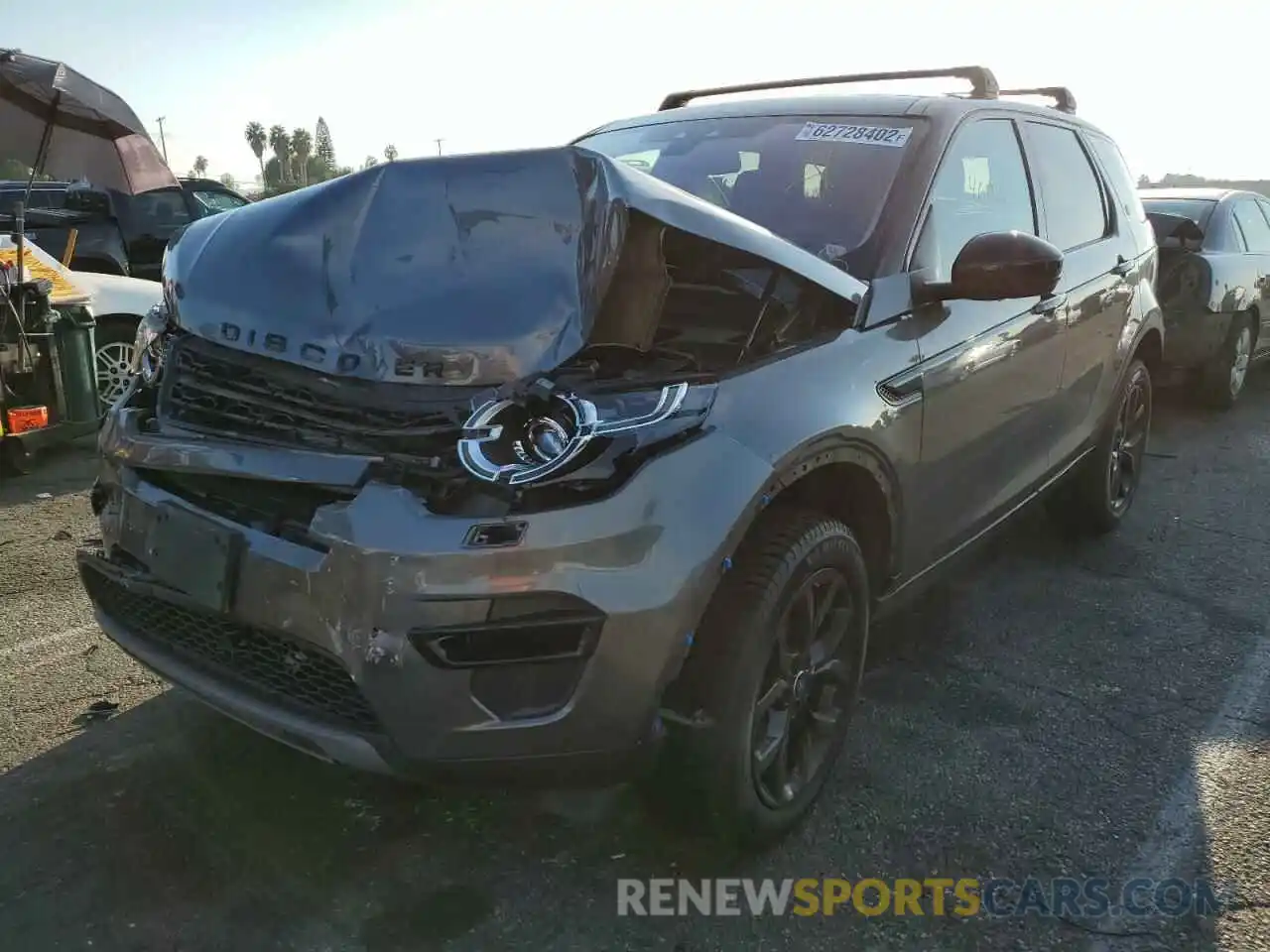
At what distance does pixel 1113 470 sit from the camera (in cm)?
470

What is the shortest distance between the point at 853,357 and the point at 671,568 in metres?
0.87

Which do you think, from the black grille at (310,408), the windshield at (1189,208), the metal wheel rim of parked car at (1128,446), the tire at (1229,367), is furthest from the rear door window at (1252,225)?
the black grille at (310,408)

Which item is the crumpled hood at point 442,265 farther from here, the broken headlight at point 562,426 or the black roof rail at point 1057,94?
the black roof rail at point 1057,94

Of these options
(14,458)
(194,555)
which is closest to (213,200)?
(14,458)

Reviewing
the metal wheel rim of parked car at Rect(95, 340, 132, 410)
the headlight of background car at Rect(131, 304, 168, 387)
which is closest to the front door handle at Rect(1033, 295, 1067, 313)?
the headlight of background car at Rect(131, 304, 168, 387)

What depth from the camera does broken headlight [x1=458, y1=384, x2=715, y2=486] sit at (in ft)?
6.59

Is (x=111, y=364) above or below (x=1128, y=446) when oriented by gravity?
below

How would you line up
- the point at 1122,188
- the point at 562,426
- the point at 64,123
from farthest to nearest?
the point at 64,123
the point at 1122,188
the point at 562,426

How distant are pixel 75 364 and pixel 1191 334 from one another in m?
7.09

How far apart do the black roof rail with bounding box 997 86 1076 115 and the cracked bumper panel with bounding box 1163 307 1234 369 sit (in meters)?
2.99

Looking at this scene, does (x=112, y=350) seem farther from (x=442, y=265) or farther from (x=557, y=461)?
(x=557, y=461)

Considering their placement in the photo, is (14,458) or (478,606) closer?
(478,606)

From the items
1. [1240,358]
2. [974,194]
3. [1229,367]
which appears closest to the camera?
[974,194]

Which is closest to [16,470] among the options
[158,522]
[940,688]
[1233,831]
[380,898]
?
[158,522]
